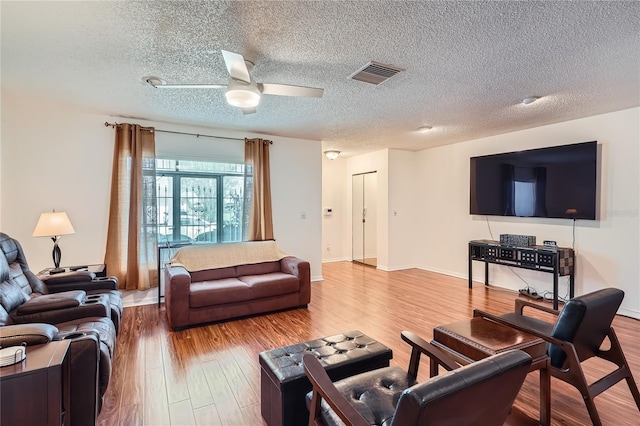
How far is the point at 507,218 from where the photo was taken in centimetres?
511

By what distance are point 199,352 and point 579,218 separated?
4886 millimetres

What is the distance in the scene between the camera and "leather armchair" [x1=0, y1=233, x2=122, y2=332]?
2.31 m

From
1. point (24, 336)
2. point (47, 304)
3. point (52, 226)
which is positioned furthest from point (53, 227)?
point (24, 336)

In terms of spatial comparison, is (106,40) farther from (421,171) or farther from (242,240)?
(421,171)

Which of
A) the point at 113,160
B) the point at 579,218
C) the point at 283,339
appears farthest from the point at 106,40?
the point at 579,218

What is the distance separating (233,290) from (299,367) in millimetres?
2080

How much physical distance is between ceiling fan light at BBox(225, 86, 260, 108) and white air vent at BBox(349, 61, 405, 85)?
91 cm

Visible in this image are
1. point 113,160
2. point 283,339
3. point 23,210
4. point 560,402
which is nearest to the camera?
point 560,402

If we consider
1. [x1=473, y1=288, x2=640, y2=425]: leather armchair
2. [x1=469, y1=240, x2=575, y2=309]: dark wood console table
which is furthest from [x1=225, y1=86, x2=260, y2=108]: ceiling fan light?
[x1=469, y1=240, x2=575, y2=309]: dark wood console table

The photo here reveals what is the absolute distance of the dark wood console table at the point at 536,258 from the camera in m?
4.04

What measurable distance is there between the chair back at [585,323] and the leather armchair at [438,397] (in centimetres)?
92

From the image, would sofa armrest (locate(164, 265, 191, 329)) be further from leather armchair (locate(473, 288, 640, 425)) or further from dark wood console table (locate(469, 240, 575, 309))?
dark wood console table (locate(469, 240, 575, 309))

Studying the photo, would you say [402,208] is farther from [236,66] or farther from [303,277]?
[236,66]

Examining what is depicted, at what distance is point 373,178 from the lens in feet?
23.1
